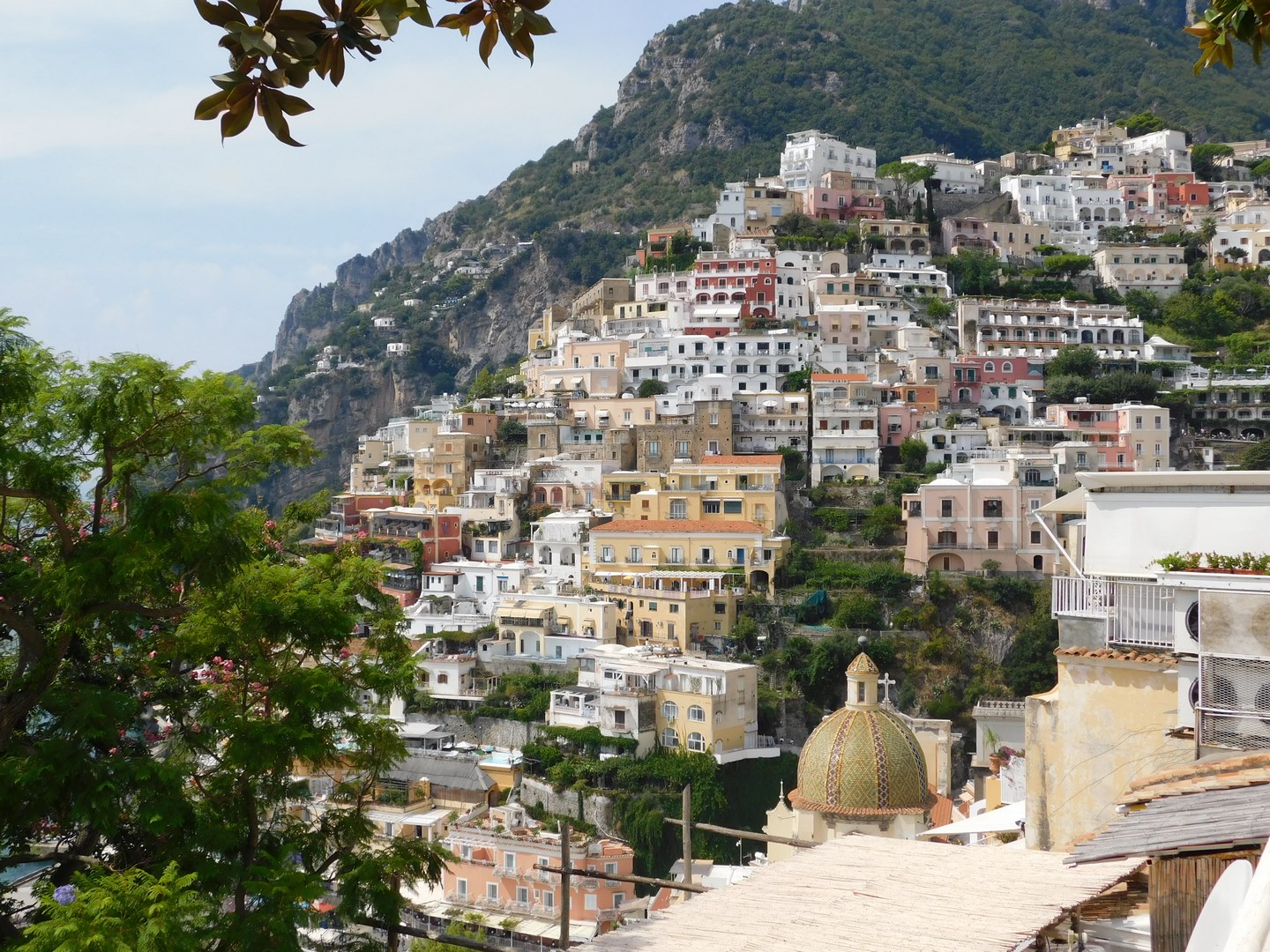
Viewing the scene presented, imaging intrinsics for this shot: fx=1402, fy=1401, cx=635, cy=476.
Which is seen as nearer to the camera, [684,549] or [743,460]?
[684,549]

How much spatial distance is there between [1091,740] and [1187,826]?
12.5ft

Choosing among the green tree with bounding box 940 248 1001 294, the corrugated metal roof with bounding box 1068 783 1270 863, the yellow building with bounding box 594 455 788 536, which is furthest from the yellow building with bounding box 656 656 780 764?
the green tree with bounding box 940 248 1001 294

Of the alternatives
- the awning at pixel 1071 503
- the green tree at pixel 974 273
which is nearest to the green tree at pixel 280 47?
the awning at pixel 1071 503

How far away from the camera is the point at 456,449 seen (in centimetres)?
5453

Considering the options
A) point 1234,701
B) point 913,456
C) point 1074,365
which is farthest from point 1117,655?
point 1074,365

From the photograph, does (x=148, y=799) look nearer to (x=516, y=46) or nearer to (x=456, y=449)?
(x=516, y=46)

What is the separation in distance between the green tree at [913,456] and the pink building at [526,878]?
905 inches

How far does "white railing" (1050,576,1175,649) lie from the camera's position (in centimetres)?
916

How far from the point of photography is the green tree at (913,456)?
5006 cm

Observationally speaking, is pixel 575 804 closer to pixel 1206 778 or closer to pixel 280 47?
pixel 1206 778

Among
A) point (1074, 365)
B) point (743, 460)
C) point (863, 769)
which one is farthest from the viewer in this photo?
point (1074, 365)

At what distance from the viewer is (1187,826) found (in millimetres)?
5695

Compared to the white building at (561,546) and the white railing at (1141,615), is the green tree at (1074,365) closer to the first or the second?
the white building at (561,546)

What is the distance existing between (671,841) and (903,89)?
91.5m
